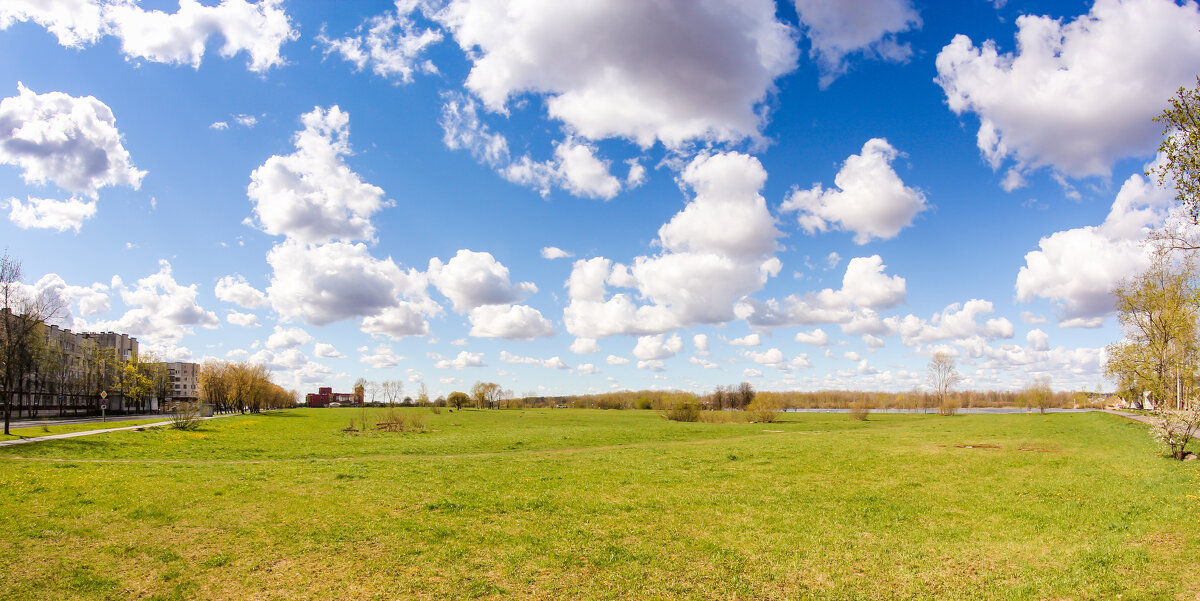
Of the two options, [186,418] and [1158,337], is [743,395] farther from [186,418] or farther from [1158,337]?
[186,418]

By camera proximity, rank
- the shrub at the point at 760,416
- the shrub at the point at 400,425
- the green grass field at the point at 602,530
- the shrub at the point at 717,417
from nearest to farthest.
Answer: the green grass field at the point at 602,530 < the shrub at the point at 400,425 < the shrub at the point at 760,416 < the shrub at the point at 717,417

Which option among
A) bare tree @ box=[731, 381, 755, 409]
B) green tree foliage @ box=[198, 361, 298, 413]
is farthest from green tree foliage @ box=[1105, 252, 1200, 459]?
green tree foliage @ box=[198, 361, 298, 413]

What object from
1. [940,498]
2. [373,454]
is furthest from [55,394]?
[940,498]

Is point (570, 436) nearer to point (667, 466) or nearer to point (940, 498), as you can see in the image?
point (667, 466)

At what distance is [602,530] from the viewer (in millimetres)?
15477

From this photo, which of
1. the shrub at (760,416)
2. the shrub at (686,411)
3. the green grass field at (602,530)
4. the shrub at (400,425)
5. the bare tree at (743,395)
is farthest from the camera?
the bare tree at (743,395)

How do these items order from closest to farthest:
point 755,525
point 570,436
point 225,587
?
point 225,587, point 755,525, point 570,436

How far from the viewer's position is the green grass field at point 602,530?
11414 mm

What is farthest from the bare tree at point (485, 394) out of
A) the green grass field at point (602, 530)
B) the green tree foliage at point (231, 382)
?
the green grass field at point (602, 530)

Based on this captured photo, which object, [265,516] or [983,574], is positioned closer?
[983,574]

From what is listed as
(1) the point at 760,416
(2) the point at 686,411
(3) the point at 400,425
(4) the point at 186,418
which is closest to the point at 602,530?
(3) the point at 400,425

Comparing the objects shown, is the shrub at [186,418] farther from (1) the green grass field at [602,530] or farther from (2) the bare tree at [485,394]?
(2) the bare tree at [485,394]

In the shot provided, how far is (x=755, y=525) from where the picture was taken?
1596 cm

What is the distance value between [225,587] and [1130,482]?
2940 centimetres
